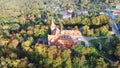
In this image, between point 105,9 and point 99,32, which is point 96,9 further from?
point 99,32

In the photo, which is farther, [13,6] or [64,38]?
[13,6]

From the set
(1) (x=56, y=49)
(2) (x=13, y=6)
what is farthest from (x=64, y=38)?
(2) (x=13, y=6)

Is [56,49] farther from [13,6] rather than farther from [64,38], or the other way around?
[13,6]

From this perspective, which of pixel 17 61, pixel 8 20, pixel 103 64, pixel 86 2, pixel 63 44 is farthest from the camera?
pixel 86 2

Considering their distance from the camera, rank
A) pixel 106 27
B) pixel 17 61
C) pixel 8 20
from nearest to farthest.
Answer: pixel 17 61 → pixel 106 27 → pixel 8 20

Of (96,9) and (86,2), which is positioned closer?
(96,9)

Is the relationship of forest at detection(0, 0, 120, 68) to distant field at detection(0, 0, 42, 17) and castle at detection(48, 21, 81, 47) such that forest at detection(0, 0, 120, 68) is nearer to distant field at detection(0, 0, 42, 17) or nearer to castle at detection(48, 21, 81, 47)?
castle at detection(48, 21, 81, 47)

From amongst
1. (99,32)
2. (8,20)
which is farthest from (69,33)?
(8,20)

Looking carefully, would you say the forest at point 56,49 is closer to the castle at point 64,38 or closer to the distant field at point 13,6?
the castle at point 64,38
